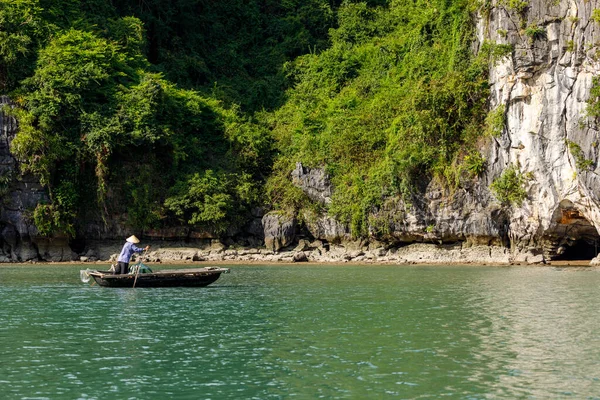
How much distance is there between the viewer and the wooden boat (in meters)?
24.1

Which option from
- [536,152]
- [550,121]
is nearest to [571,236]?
[536,152]

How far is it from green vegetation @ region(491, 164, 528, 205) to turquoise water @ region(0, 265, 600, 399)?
1057 cm

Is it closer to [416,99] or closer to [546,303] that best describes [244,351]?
[546,303]

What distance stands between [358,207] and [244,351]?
2583 cm

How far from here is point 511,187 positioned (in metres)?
35.1

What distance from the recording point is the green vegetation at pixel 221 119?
38.0 m

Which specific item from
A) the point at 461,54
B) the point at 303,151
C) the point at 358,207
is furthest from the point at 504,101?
the point at 303,151

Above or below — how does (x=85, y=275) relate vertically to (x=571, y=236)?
below

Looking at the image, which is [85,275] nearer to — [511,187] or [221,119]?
[511,187]

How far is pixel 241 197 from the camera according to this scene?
134 ft

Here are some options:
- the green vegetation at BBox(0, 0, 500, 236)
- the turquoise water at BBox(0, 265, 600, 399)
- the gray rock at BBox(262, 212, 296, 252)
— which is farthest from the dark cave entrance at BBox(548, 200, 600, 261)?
the gray rock at BBox(262, 212, 296, 252)

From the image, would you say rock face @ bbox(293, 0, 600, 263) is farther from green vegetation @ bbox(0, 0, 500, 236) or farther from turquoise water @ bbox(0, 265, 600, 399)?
turquoise water @ bbox(0, 265, 600, 399)

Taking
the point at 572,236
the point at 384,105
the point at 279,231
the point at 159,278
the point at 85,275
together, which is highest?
the point at 384,105

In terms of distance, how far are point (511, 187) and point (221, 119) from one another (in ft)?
57.4
